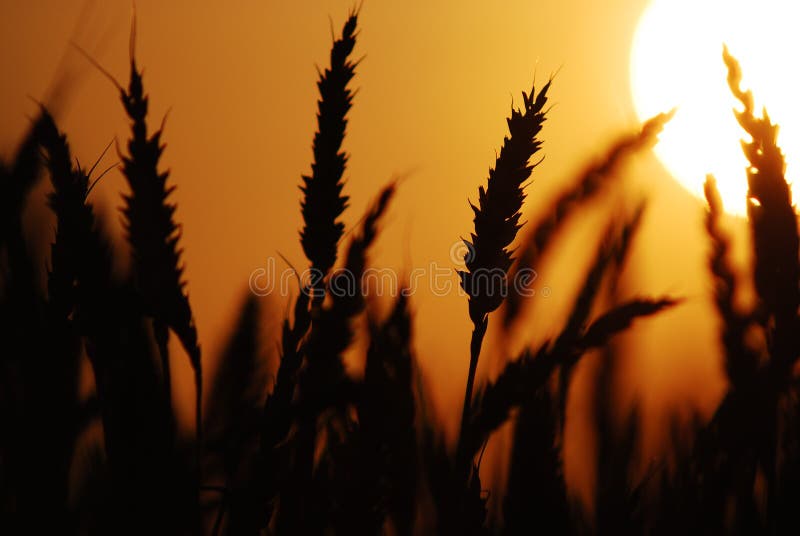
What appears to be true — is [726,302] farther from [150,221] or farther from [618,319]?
[150,221]

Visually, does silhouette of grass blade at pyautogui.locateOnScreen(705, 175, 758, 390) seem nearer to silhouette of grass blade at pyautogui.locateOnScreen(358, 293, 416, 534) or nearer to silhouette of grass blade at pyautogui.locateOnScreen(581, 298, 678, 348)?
silhouette of grass blade at pyautogui.locateOnScreen(581, 298, 678, 348)

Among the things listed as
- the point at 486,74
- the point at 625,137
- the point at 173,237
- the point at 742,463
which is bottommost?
the point at 742,463

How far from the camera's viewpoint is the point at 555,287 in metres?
1.06

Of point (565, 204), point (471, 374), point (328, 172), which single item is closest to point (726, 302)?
point (565, 204)

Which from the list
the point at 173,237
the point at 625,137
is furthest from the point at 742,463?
the point at 173,237

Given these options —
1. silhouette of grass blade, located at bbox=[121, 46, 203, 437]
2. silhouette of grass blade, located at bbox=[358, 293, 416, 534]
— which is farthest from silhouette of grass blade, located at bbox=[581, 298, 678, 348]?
silhouette of grass blade, located at bbox=[121, 46, 203, 437]

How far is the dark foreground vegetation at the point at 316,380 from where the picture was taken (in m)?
0.41

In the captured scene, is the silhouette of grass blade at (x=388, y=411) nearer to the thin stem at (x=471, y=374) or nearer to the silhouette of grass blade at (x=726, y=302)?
the thin stem at (x=471, y=374)

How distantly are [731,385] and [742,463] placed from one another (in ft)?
0.33

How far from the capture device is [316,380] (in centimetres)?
47

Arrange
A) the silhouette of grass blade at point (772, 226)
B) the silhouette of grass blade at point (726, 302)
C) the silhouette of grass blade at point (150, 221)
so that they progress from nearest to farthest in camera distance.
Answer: the silhouette of grass blade at point (150, 221)
the silhouette of grass blade at point (772, 226)
the silhouette of grass blade at point (726, 302)

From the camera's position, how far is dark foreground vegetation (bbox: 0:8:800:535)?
413mm

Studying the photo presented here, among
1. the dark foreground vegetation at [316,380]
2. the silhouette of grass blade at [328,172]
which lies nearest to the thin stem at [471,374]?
the dark foreground vegetation at [316,380]

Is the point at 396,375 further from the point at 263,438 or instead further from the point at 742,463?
the point at 742,463
